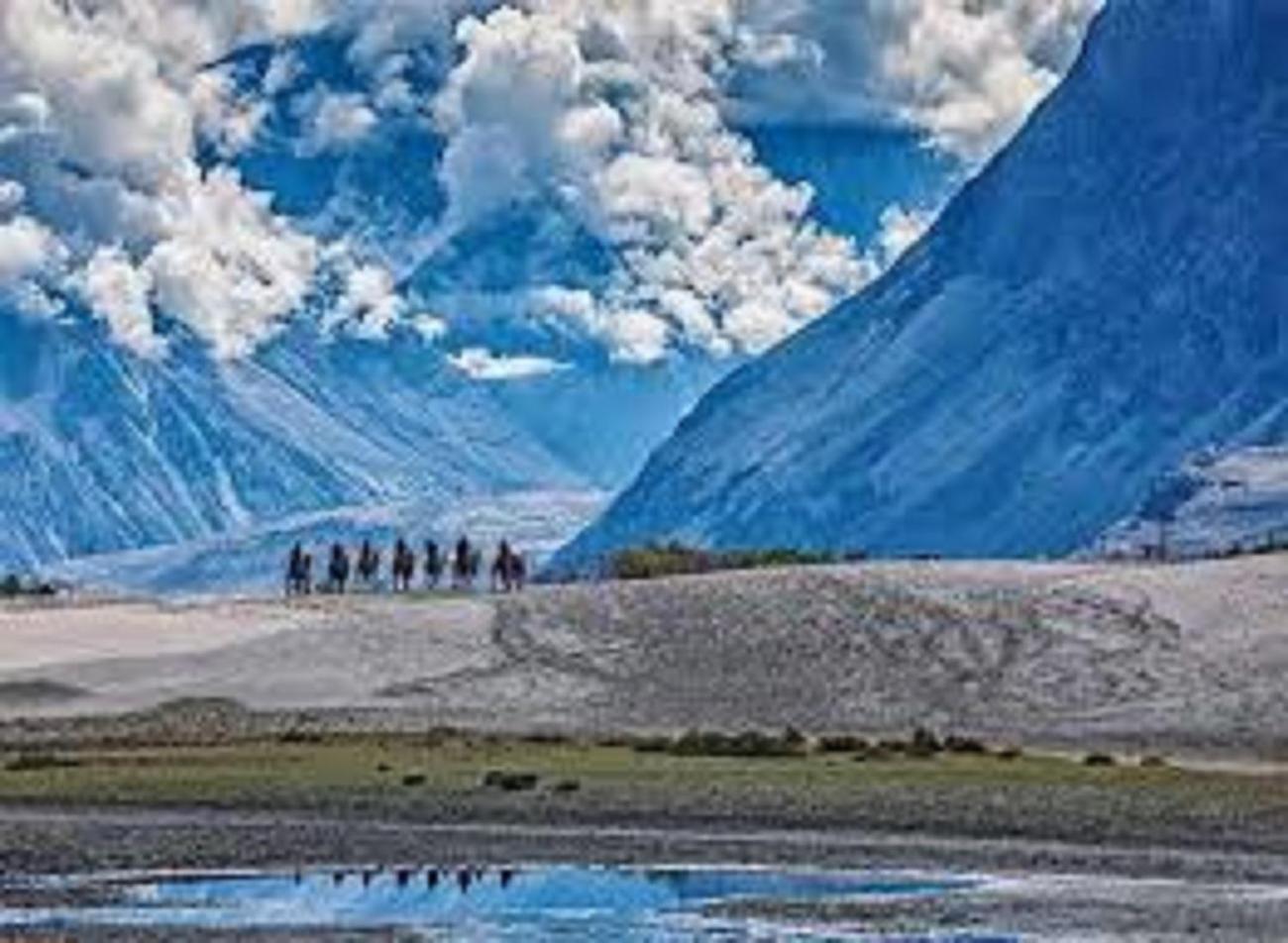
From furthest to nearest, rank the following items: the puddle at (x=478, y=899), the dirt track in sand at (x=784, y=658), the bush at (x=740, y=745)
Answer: the dirt track in sand at (x=784, y=658) < the bush at (x=740, y=745) < the puddle at (x=478, y=899)

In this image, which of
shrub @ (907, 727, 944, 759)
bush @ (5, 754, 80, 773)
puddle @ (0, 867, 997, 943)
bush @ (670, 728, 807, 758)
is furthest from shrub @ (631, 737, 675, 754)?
puddle @ (0, 867, 997, 943)

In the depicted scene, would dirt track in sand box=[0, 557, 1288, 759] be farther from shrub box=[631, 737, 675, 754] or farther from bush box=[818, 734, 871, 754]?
shrub box=[631, 737, 675, 754]

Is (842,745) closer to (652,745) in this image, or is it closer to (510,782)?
(652,745)

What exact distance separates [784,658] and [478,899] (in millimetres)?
78698

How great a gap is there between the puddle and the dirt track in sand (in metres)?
48.2

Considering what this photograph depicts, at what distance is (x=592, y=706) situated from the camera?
486 feet

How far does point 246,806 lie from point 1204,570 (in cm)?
8378

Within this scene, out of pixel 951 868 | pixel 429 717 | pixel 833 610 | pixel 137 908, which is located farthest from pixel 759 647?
pixel 137 908

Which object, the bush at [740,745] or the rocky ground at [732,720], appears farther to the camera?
the bush at [740,745]

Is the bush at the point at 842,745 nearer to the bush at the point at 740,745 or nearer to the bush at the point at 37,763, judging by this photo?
the bush at the point at 740,745

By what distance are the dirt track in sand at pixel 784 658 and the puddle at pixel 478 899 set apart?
4818 centimetres

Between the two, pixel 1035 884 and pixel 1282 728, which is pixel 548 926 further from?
pixel 1282 728

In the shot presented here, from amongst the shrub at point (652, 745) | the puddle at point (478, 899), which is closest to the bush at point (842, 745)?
the shrub at point (652, 745)

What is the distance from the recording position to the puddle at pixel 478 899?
71.6 meters
